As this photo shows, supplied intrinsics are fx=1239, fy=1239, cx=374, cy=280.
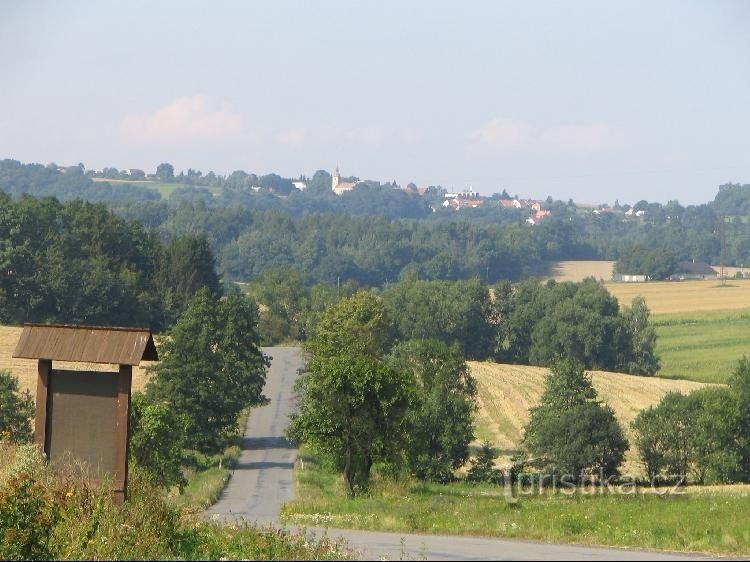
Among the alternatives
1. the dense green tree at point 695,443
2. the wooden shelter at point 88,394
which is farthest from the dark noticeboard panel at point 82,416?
the dense green tree at point 695,443

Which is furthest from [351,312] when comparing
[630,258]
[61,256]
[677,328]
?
[630,258]

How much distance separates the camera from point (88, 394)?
690 inches

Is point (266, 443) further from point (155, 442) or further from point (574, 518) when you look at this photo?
point (574, 518)

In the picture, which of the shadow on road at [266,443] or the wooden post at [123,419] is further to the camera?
the shadow on road at [266,443]

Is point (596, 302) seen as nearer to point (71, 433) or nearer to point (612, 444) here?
point (612, 444)

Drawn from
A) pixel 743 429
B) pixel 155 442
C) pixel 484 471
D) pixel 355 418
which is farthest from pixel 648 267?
pixel 155 442

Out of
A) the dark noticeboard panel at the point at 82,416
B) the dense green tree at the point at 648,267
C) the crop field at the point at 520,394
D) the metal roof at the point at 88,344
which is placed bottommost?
the crop field at the point at 520,394

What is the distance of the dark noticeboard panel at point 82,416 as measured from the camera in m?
17.3

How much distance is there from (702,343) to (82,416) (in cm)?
10231

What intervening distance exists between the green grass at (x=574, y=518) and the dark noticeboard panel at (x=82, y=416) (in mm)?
5432

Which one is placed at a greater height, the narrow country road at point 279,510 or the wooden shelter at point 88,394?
the wooden shelter at point 88,394

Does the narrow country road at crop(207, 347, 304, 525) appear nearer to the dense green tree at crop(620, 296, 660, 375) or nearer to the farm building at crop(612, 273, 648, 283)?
the dense green tree at crop(620, 296, 660, 375)

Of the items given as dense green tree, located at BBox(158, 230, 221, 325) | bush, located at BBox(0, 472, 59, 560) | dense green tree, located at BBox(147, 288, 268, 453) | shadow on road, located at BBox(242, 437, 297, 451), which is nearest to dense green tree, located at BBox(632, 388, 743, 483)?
shadow on road, located at BBox(242, 437, 297, 451)

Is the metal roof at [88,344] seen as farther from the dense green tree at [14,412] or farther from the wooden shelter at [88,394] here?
the dense green tree at [14,412]
